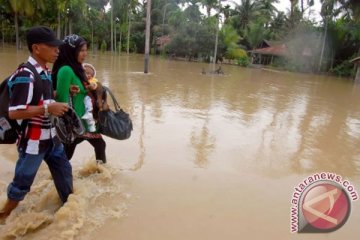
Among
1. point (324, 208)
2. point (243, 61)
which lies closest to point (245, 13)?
point (243, 61)

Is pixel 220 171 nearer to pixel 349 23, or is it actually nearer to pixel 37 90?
pixel 37 90

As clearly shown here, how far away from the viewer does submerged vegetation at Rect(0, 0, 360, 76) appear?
99.3 ft

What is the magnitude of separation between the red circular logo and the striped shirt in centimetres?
226

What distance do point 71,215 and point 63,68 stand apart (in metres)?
1.32

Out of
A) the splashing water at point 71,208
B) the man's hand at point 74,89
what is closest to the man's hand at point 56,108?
the man's hand at point 74,89

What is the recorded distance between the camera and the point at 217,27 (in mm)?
30734

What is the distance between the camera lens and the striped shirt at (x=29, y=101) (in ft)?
8.06

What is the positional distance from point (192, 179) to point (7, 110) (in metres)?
2.56

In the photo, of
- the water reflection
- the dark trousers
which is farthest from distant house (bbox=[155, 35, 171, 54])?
the dark trousers

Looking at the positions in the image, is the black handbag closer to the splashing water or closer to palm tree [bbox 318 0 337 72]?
the splashing water

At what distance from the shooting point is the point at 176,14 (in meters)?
36.9

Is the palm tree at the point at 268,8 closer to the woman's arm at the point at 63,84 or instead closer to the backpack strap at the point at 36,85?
the woman's arm at the point at 63,84

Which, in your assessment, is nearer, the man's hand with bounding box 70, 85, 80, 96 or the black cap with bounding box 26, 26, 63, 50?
the black cap with bounding box 26, 26, 63, 50

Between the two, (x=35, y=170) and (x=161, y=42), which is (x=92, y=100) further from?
(x=161, y=42)
